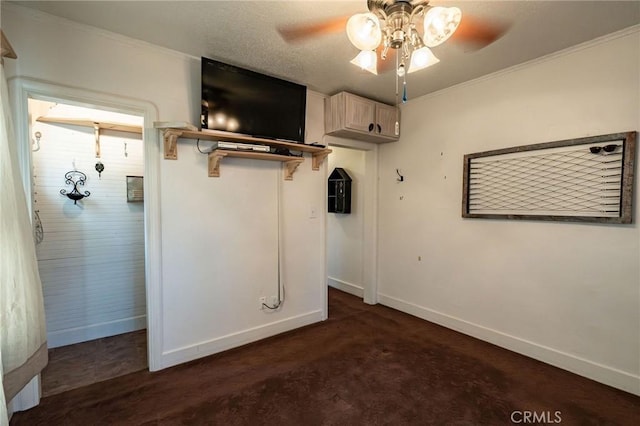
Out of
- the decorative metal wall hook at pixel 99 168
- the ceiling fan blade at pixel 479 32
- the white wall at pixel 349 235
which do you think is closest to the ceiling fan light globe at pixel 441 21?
the ceiling fan blade at pixel 479 32

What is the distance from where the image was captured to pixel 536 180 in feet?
7.79

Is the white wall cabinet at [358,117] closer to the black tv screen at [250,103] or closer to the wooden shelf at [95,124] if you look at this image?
the black tv screen at [250,103]

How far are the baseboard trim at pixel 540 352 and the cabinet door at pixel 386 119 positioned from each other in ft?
6.76

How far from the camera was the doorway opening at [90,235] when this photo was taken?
8.34 ft

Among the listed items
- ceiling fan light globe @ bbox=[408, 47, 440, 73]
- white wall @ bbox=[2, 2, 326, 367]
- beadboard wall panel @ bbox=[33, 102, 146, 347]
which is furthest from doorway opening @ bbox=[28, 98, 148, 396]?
ceiling fan light globe @ bbox=[408, 47, 440, 73]

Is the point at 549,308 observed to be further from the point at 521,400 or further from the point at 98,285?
the point at 98,285

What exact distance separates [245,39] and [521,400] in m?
3.19

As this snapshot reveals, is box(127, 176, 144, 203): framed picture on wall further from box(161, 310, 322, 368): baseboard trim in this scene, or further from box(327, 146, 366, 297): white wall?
box(327, 146, 366, 297): white wall

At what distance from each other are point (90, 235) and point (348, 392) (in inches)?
109

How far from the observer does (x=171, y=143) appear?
7.25 feet

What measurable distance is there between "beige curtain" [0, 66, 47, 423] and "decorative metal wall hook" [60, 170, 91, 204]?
1404mm

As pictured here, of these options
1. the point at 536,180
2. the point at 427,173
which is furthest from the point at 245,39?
the point at 536,180

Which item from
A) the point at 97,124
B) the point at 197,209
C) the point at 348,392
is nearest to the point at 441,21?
the point at 197,209

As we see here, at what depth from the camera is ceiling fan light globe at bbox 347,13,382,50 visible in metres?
1.42
